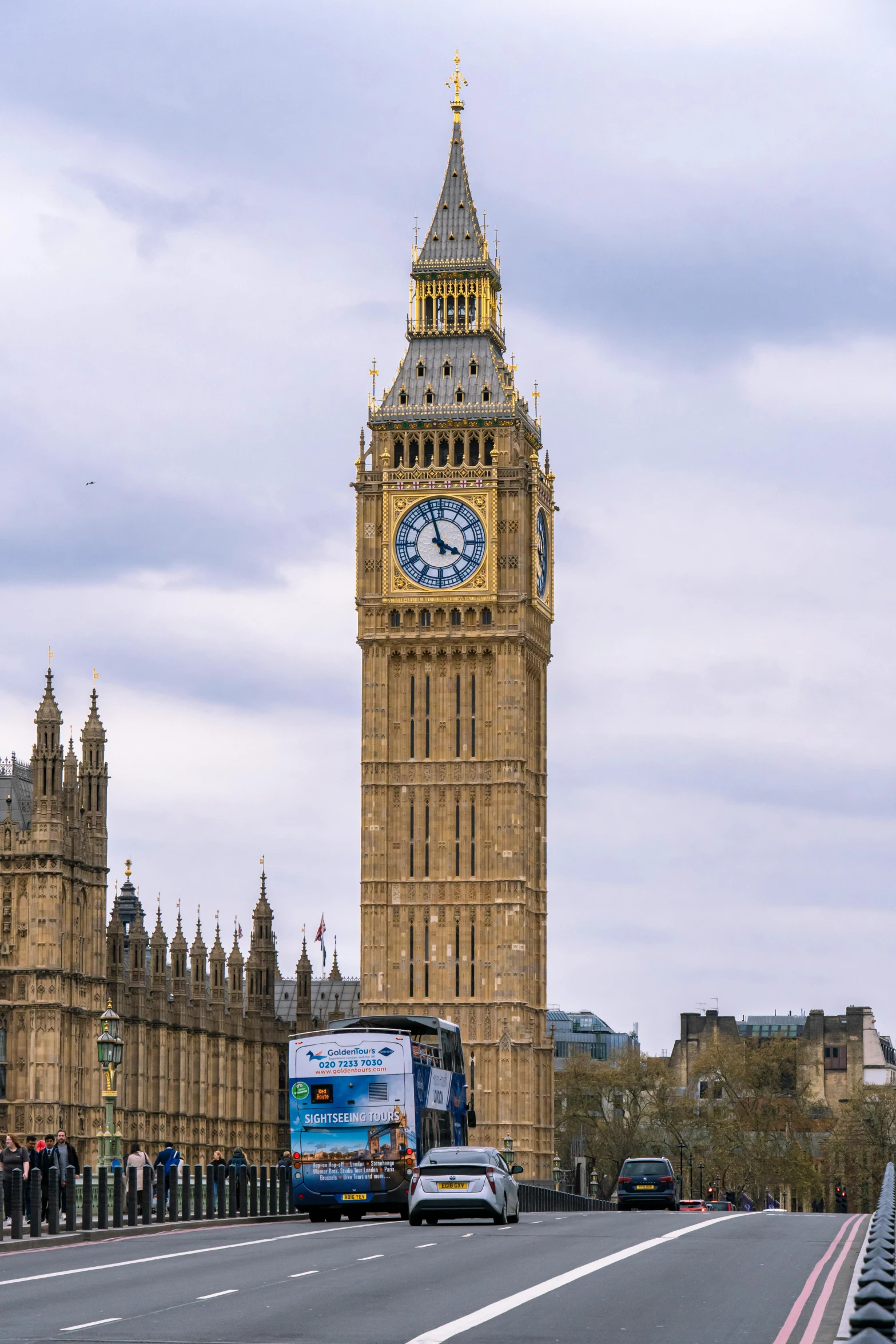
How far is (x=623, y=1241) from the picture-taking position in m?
36.2

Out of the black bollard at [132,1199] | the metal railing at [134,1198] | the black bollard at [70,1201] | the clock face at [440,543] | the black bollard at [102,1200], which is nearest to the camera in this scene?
the metal railing at [134,1198]

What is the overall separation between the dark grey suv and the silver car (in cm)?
2461

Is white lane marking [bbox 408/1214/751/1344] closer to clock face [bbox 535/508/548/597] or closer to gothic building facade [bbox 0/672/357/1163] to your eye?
gothic building facade [bbox 0/672/357/1163]

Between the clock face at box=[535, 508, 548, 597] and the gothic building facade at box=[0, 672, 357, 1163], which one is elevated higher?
the clock face at box=[535, 508, 548, 597]

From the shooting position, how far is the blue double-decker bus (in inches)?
1906

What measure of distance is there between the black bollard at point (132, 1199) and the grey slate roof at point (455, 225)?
75206mm

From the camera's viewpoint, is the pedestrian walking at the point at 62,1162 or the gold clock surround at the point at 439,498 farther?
the gold clock surround at the point at 439,498

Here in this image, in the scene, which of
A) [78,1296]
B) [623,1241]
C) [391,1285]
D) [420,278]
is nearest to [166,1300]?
[78,1296]

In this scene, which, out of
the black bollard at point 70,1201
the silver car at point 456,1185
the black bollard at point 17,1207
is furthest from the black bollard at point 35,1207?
the silver car at point 456,1185

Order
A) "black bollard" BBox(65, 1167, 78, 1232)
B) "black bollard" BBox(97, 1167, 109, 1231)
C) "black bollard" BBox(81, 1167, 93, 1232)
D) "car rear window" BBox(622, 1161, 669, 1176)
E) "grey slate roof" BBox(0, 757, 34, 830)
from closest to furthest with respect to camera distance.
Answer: "black bollard" BBox(65, 1167, 78, 1232)
"black bollard" BBox(81, 1167, 93, 1232)
"black bollard" BBox(97, 1167, 109, 1231)
"car rear window" BBox(622, 1161, 669, 1176)
"grey slate roof" BBox(0, 757, 34, 830)

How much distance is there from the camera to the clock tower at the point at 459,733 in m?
104

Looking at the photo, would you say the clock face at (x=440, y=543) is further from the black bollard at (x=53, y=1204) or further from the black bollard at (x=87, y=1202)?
the black bollard at (x=53, y=1204)

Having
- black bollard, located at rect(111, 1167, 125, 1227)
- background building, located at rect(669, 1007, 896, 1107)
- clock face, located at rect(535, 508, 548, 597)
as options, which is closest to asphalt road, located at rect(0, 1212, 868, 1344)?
black bollard, located at rect(111, 1167, 125, 1227)

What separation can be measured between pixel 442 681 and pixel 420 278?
64.3 feet
